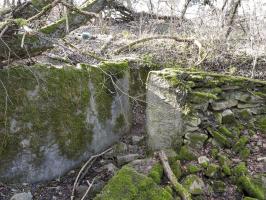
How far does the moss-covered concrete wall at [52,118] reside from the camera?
423 cm

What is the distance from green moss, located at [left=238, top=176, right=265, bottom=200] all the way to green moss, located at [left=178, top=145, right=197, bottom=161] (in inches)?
25.5

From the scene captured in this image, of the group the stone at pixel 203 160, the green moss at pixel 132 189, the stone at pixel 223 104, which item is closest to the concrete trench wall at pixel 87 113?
the stone at pixel 223 104

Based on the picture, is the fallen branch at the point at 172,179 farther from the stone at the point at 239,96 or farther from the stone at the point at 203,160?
the stone at the point at 239,96

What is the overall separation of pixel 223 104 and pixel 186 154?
38.2 inches

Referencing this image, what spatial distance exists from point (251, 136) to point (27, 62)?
10.7ft

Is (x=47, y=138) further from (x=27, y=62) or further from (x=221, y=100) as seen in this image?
(x=221, y=100)

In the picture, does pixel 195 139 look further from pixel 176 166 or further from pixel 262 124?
pixel 262 124

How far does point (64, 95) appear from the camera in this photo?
4723 mm

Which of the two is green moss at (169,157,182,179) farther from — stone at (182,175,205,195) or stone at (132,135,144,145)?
stone at (132,135,144,145)

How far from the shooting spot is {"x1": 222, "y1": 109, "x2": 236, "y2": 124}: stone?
4.85m

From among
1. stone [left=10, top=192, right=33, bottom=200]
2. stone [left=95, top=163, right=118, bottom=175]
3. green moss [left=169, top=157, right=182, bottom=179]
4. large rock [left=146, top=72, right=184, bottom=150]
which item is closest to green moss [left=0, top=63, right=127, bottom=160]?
stone [left=95, top=163, right=118, bottom=175]

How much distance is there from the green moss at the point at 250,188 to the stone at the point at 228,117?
3.13 feet

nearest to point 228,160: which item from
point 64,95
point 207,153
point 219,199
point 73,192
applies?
point 207,153

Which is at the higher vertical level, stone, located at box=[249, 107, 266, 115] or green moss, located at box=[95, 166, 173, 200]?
stone, located at box=[249, 107, 266, 115]
